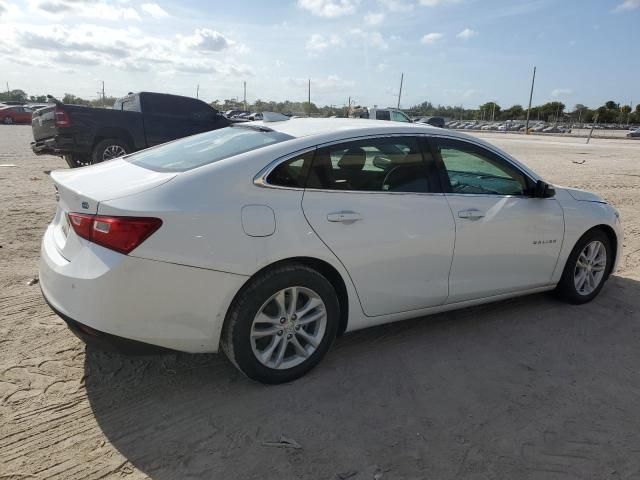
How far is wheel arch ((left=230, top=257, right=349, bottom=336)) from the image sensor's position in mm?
2996

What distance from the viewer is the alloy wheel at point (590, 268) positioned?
464 cm

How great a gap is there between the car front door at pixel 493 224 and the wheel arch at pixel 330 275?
89cm

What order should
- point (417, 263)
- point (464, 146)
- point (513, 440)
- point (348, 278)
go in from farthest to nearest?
point (464, 146), point (417, 263), point (348, 278), point (513, 440)

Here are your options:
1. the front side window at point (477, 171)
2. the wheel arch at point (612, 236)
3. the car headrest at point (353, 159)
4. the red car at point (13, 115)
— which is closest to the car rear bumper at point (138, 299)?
the car headrest at point (353, 159)

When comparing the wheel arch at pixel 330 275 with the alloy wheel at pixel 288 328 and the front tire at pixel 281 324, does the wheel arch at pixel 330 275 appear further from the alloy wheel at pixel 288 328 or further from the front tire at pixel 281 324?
the alloy wheel at pixel 288 328

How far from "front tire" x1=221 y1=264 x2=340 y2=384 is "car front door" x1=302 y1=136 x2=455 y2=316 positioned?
259mm

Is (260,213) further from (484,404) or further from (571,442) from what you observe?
(571,442)

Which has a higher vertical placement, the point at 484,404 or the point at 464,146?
the point at 464,146

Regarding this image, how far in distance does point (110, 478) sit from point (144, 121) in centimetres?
986

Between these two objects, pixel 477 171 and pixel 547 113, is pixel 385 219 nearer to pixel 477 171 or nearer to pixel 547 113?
pixel 477 171

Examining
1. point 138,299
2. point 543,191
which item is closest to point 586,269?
point 543,191

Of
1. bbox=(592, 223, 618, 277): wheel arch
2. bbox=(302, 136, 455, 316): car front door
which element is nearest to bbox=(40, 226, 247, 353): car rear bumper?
bbox=(302, 136, 455, 316): car front door

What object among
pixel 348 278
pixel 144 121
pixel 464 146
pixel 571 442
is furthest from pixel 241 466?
pixel 144 121

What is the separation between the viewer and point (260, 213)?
2.93 metres
